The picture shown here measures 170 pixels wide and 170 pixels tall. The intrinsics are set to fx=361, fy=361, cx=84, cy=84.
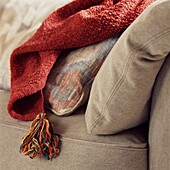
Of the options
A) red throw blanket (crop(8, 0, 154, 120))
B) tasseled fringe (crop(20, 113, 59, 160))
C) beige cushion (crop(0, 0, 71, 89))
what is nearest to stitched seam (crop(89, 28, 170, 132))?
tasseled fringe (crop(20, 113, 59, 160))

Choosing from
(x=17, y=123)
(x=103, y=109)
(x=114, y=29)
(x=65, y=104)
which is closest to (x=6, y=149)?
(x=17, y=123)

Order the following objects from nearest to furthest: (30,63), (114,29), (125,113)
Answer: (125,113)
(114,29)
(30,63)

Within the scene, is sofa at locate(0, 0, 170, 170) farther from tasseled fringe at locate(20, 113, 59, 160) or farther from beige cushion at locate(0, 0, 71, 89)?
beige cushion at locate(0, 0, 71, 89)

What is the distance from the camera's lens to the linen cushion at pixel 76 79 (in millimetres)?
1071

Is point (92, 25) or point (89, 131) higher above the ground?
point (92, 25)

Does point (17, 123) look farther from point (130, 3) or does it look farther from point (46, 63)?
point (130, 3)

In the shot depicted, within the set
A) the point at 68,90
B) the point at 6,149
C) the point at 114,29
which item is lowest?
the point at 6,149

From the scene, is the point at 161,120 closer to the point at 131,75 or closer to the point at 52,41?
the point at 131,75

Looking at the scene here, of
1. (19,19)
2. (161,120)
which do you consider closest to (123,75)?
(161,120)

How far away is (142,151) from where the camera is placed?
0.93 metres

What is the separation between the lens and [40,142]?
99cm

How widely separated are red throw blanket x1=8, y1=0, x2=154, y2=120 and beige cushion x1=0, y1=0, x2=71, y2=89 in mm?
269

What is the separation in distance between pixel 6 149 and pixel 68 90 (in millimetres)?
260

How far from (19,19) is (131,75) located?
91cm
